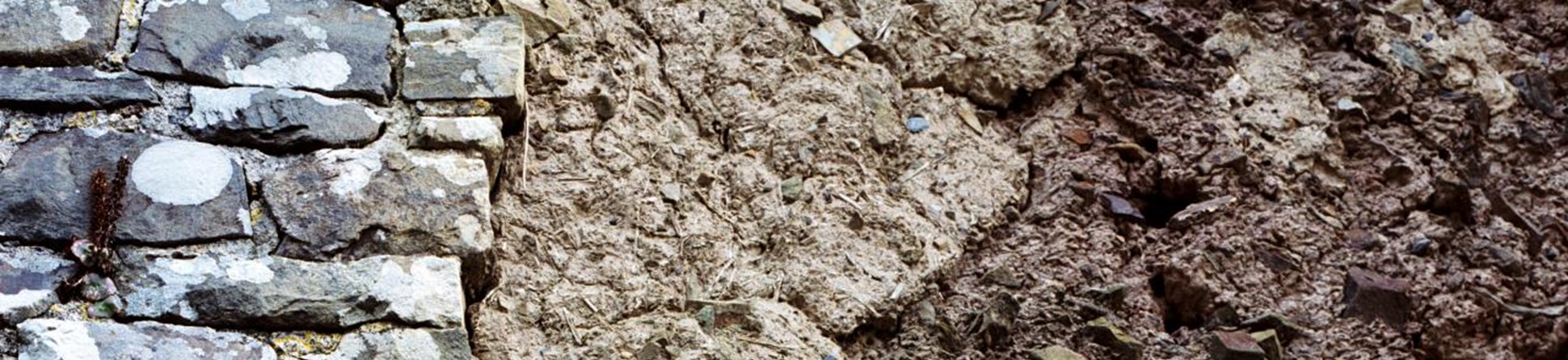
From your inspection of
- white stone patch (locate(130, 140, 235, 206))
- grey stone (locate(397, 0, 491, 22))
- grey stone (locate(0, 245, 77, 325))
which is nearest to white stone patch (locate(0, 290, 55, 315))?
grey stone (locate(0, 245, 77, 325))

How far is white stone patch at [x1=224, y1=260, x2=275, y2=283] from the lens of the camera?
5.98ft

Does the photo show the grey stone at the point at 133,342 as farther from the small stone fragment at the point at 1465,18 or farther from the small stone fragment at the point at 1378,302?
the small stone fragment at the point at 1465,18

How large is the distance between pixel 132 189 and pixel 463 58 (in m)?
0.40

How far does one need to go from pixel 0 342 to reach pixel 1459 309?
1711mm

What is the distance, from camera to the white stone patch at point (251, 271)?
182 centimetres

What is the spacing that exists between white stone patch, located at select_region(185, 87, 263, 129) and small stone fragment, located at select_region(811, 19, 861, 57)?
0.78 m

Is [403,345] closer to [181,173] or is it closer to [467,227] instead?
[467,227]

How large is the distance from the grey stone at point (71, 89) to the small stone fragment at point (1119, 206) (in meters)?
1.20

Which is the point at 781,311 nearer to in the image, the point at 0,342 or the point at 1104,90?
the point at 1104,90

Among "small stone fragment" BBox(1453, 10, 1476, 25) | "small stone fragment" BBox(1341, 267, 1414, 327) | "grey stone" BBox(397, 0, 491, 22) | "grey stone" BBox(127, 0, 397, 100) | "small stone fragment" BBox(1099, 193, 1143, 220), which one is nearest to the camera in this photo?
"grey stone" BBox(127, 0, 397, 100)

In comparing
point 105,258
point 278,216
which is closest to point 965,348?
point 278,216

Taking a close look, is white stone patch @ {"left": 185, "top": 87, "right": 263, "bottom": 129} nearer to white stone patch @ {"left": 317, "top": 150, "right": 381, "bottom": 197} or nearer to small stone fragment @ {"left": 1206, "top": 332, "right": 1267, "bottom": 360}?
white stone patch @ {"left": 317, "top": 150, "right": 381, "bottom": 197}

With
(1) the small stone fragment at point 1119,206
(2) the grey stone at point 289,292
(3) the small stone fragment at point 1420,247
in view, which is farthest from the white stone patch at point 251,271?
(3) the small stone fragment at point 1420,247

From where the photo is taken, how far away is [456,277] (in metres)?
1.88
